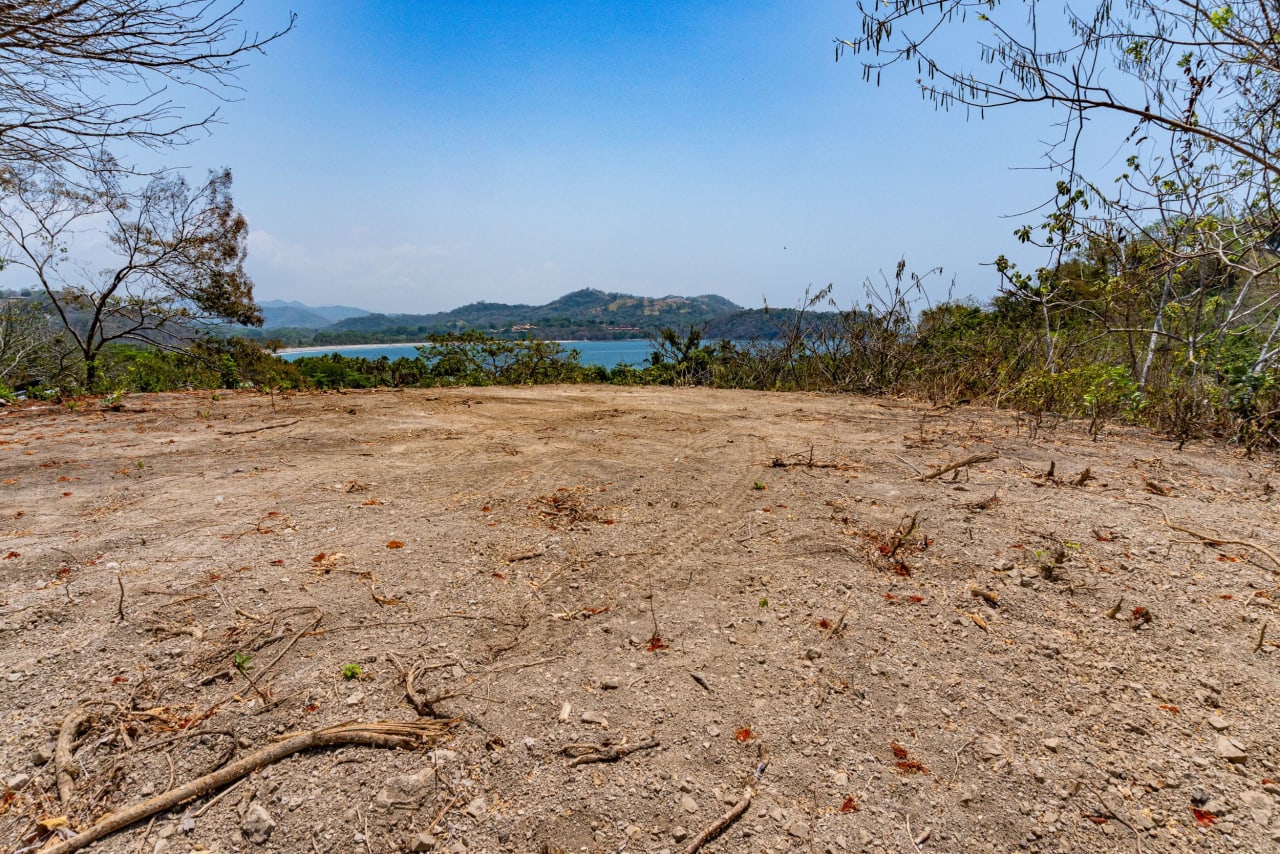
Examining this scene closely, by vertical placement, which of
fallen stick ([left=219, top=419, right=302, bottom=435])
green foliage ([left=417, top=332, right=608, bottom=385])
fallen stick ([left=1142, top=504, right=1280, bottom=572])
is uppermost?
green foliage ([left=417, top=332, right=608, bottom=385])

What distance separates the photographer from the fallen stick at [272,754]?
127cm

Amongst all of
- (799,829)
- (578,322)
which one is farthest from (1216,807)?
(578,322)

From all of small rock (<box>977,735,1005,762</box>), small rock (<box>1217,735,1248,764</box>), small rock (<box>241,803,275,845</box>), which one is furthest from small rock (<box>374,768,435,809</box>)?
small rock (<box>1217,735,1248,764</box>)

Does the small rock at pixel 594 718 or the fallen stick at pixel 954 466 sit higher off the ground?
the fallen stick at pixel 954 466

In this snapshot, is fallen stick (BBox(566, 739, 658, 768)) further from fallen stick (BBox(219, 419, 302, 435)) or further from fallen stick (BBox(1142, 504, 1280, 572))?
fallen stick (BBox(219, 419, 302, 435))

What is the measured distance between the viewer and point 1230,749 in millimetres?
1497

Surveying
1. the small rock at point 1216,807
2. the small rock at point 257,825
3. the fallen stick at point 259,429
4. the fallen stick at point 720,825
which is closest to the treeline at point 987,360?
the fallen stick at point 259,429

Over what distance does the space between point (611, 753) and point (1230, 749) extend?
162 centimetres

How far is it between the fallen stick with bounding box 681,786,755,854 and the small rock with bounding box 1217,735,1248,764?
1.25 meters

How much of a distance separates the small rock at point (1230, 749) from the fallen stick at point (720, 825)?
4.09 ft

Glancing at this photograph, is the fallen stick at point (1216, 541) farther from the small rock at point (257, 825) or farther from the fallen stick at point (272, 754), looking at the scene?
the small rock at point (257, 825)

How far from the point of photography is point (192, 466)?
155 inches

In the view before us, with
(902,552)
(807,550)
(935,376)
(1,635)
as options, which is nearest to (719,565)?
(807,550)

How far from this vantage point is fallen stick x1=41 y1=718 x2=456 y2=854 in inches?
50.1
